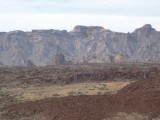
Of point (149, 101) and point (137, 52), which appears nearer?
point (149, 101)

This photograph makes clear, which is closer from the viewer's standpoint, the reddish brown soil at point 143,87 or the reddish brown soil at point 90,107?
the reddish brown soil at point 90,107

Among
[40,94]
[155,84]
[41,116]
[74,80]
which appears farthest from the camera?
[74,80]

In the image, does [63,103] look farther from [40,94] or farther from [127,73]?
[127,73]

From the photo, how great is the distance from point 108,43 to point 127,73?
145984 mm

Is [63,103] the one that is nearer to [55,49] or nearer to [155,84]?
[155,84]

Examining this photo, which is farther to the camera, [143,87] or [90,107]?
[143,87]

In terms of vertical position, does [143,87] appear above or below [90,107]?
above

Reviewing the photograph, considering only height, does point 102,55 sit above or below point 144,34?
below

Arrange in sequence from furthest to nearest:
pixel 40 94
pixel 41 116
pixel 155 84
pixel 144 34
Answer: pixel 144 34
pixel 40 94
pixel 155 84
pixel 41 116

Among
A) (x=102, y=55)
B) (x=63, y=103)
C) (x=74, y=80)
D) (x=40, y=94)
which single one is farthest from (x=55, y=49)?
(x=63, y=103)

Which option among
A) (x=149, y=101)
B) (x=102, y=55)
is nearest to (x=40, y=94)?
(x=149, y=101)

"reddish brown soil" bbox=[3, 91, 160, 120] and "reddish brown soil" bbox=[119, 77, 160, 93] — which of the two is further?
"reddish brown soil" bbox=[119, 77, 160, 93]

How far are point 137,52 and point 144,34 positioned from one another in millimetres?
17610

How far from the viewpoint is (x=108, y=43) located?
19938cm
